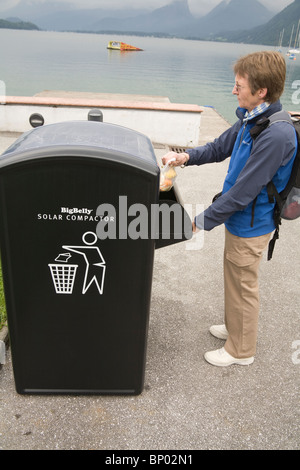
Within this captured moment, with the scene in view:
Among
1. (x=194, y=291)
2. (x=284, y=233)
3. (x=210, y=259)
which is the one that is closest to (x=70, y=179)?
(x=194, y=291)

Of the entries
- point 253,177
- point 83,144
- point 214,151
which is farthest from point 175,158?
point 83,144

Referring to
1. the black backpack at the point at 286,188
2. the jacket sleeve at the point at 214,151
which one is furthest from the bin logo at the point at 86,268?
the jacket sleeve at the point at 214,151

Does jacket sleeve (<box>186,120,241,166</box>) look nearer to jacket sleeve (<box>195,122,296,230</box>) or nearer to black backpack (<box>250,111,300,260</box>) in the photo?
black backpack (<box>250,111,300,260</box>)

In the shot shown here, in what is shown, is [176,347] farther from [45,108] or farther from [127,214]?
[45,108]

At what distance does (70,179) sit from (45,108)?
689cm

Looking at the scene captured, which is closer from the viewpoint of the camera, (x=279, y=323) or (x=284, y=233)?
(x=279, y=323)

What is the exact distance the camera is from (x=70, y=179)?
182 cm

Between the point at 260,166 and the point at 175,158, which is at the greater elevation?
the point at 260,166

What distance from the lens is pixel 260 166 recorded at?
2.06 meters

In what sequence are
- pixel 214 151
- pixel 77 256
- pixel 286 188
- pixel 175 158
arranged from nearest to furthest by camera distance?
pixel 77 256 < pixel 286 188 < pixel 175 158 < pixel 214 151

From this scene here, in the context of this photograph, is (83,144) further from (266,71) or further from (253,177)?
(266,71)

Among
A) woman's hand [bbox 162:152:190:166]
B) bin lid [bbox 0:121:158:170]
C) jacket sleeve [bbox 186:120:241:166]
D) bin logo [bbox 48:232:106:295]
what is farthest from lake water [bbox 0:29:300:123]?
bin logo [bbox 48:232:106:295]

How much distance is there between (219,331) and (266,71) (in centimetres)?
189

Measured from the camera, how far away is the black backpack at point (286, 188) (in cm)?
210
